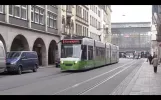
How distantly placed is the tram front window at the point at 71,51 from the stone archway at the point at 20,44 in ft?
34.7

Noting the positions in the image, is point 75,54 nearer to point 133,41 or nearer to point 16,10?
point 16,10

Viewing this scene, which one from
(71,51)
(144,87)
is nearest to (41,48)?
(71,51)

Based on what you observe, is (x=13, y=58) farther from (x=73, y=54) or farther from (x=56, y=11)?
(x=56, y=11)

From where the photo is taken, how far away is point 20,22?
126 feet

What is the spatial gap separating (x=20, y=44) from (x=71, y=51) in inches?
518

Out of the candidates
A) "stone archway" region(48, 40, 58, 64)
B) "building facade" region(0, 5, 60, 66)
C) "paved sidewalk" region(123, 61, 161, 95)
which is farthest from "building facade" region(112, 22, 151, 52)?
"paved sidewalk" region(123, 61, 161, 95)

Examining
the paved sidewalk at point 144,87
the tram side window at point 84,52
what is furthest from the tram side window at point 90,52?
the paved sidewalk at point 144,87

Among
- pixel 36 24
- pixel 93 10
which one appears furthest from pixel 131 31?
pixel 36 24

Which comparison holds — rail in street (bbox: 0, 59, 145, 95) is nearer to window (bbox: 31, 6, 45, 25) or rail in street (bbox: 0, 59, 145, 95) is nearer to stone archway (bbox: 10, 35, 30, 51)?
stone archway (bbox: 10, 35, 30, 51)

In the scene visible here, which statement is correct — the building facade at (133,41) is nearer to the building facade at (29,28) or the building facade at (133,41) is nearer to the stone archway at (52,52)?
the stone archway at (52,52)

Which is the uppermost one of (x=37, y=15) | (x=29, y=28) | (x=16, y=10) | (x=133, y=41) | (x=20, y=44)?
(x=133, y=41)

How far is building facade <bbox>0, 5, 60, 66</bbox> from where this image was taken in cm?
3456

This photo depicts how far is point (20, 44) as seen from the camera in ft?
137

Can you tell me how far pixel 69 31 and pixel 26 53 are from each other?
98.6 ft
